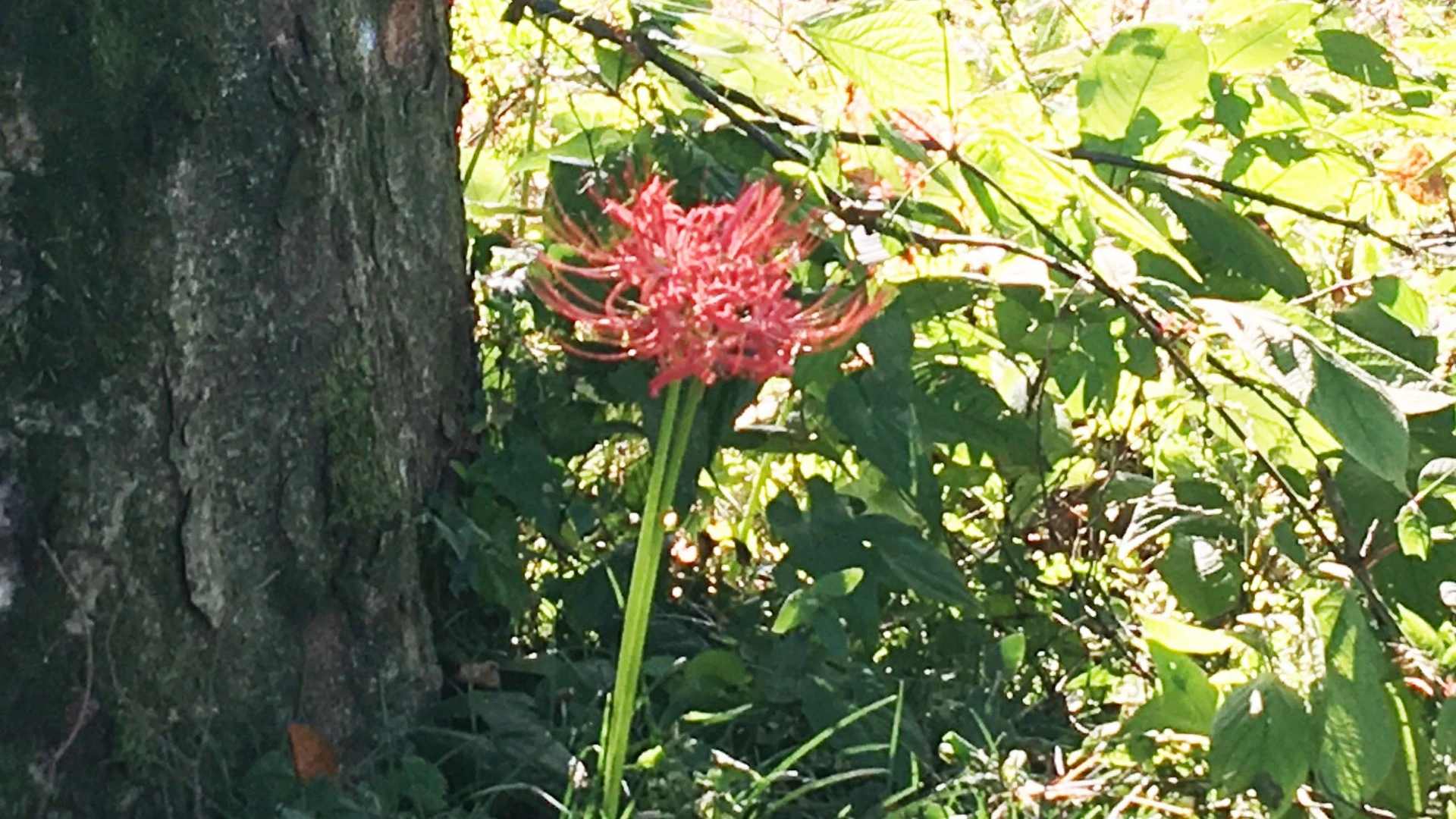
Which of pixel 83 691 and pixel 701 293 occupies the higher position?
pixel 701 293

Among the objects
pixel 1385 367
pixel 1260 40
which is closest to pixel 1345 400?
pixel 1385 367

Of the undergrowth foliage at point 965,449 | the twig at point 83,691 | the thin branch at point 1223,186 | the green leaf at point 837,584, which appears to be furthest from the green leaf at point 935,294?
the twig at point 83,691

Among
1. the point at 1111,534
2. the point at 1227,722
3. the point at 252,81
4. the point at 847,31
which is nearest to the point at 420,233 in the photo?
the point at 252,81

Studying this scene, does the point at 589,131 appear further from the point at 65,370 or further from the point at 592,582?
the point at 65,370

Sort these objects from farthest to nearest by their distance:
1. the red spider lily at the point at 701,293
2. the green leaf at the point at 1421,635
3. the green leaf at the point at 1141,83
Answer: the green leaf at the point at 1141,83 < the green leaf at the point at 1421,635 < the red spider lily at the point at 701,293

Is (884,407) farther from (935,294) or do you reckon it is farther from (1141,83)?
(1141,83)

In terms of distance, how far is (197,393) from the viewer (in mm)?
1460

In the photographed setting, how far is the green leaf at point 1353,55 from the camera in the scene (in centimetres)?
184

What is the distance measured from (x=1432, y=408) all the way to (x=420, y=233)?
1.04 m

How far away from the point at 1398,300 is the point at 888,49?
722mm

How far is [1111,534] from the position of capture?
2.40 metres

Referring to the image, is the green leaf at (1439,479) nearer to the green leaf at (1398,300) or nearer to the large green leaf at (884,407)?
the green leaf at (1398,300)

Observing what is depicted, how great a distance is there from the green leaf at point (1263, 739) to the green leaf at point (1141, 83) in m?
0.63

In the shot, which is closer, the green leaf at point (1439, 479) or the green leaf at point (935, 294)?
the green leaf at point (1439, 479)
